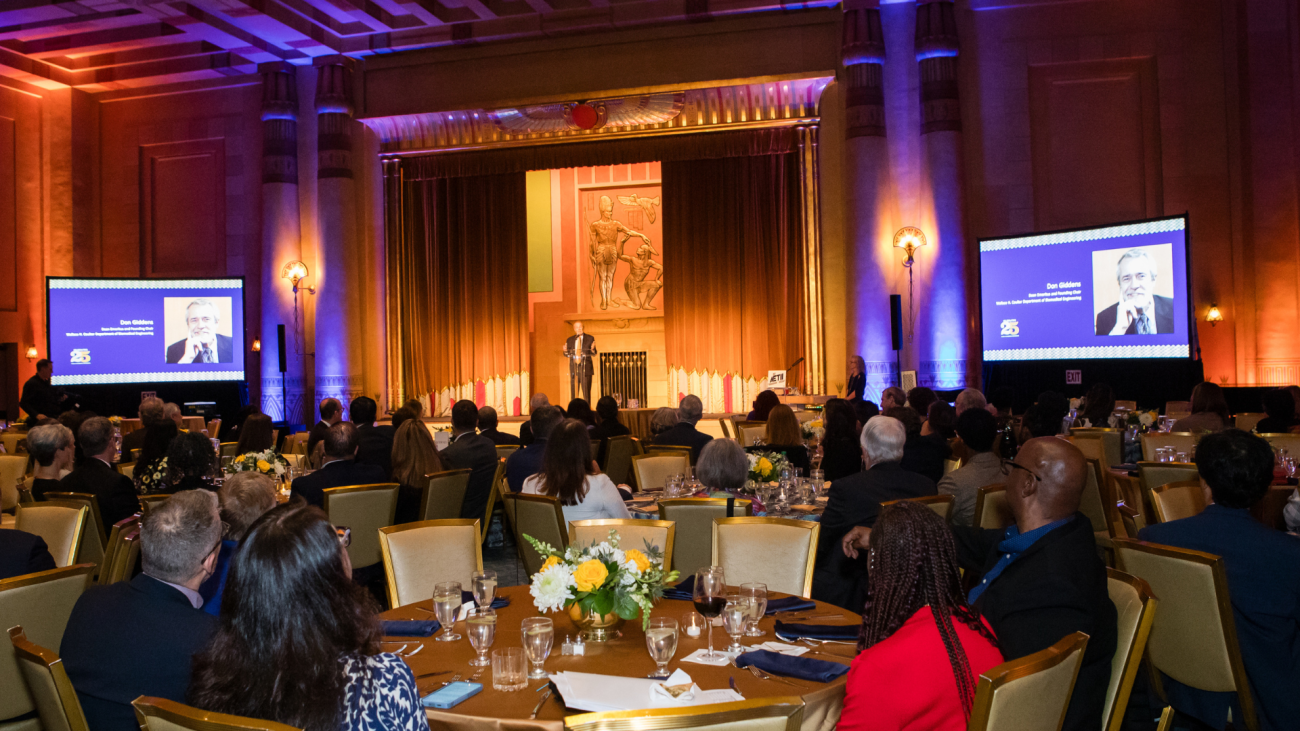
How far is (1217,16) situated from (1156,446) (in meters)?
8.37

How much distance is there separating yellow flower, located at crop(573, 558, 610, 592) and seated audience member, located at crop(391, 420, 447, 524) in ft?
11.1

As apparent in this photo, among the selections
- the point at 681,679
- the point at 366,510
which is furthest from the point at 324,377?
the point at 681,679

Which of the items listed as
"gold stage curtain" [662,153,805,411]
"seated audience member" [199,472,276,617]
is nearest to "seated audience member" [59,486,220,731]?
"seated audience member" [199,472,276,617]

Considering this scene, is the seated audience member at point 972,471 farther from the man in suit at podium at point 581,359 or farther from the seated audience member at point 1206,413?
the man in suit at podium at point 581,359

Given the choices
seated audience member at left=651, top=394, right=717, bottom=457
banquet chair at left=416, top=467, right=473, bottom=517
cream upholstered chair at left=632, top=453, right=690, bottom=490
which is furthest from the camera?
seated audience member at left=651, top=394, right=717, bottom=457

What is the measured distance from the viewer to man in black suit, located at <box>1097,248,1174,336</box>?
10.5 m

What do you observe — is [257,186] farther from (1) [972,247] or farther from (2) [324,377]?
(1) [972,247]

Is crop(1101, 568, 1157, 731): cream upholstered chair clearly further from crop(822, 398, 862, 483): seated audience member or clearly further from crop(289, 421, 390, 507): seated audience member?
crop(289, 421, 390, 507): seated audience member

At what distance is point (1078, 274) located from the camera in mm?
11039

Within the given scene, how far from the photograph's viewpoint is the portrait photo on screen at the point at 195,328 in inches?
553

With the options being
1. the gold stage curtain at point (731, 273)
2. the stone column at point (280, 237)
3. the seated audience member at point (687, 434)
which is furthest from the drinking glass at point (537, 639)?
the stone column at point (280, 237)

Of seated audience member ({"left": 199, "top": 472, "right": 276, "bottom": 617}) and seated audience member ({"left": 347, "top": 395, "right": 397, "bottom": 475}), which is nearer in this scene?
seated audience member ({"left": 199, "top": 472, "right": 276, "bottom": 617})

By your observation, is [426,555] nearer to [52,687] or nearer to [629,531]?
[629,531]

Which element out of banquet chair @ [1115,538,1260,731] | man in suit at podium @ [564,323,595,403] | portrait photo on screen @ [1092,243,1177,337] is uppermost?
portrait photo on screen @ [1092,243,1177,337]
